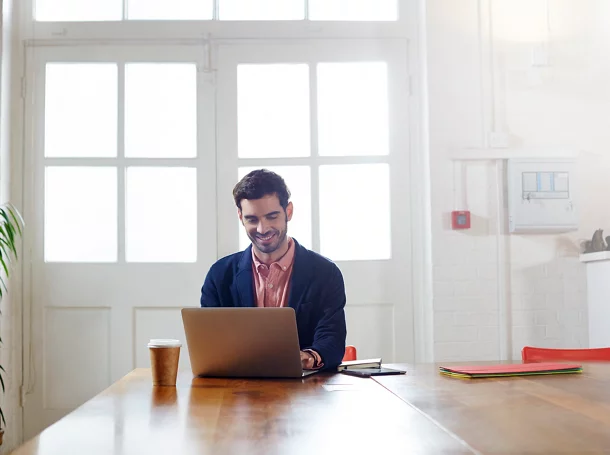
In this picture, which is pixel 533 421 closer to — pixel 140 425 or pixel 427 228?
pixel 140 425

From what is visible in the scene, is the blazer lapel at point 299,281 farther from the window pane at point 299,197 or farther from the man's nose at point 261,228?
the window pane at point 299,197

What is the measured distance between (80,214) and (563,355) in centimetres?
263

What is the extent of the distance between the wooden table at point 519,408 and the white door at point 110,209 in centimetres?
221

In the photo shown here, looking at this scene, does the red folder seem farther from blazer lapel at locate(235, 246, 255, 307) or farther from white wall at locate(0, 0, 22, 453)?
white wall at locate(0, 0, 22, 453)

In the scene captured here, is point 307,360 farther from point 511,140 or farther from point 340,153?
point 511,140

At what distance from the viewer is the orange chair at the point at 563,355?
2.60m

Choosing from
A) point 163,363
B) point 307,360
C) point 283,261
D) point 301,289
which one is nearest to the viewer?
point 163,363

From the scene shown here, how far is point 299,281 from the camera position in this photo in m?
2.79

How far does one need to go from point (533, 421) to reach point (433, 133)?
9.32ft

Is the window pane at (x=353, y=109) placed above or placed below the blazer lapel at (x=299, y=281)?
above

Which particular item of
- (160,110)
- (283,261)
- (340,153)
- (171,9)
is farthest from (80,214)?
(283,261)

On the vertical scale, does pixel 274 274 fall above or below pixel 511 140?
below

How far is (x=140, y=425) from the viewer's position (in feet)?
4.35

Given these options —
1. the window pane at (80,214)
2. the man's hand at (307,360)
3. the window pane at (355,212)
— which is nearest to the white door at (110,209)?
the window pane at (80,214)
